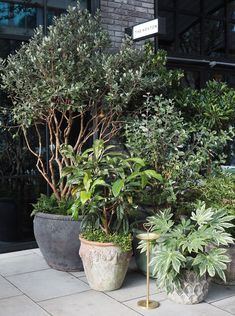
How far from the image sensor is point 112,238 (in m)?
4.46

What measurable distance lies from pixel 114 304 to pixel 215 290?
43.3 inches

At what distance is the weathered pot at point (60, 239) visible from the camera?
4961 mm

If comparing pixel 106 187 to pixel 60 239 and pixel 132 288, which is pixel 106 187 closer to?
pixel 60 239

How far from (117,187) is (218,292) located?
1.48m

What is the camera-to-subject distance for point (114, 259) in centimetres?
439

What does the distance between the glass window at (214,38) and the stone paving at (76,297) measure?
441 cm

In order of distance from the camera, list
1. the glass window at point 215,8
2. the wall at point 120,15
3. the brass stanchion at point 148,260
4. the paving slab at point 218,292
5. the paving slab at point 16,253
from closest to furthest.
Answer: the brass stanchion at point 148,260
the paving slab at point 218,292
the paving slab at point 16,253
the wall at point 120,15
the glass window at point 215,8

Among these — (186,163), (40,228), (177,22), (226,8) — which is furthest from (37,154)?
(226,8)

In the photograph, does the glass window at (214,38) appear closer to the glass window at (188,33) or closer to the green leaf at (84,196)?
the glass window at (188,33)

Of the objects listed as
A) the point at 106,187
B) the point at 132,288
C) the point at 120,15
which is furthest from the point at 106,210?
the point at 120,15

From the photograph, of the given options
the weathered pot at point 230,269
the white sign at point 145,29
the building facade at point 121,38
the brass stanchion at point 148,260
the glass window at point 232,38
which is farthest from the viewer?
the glass window at point 232,38

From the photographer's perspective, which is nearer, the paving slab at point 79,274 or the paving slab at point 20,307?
the paving slab at point 20,307

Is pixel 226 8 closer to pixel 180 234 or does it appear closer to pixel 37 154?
pixel 37 154

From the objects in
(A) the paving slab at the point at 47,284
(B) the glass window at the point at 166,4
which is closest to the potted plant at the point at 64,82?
(A) the paving slab at the point at 47,284
